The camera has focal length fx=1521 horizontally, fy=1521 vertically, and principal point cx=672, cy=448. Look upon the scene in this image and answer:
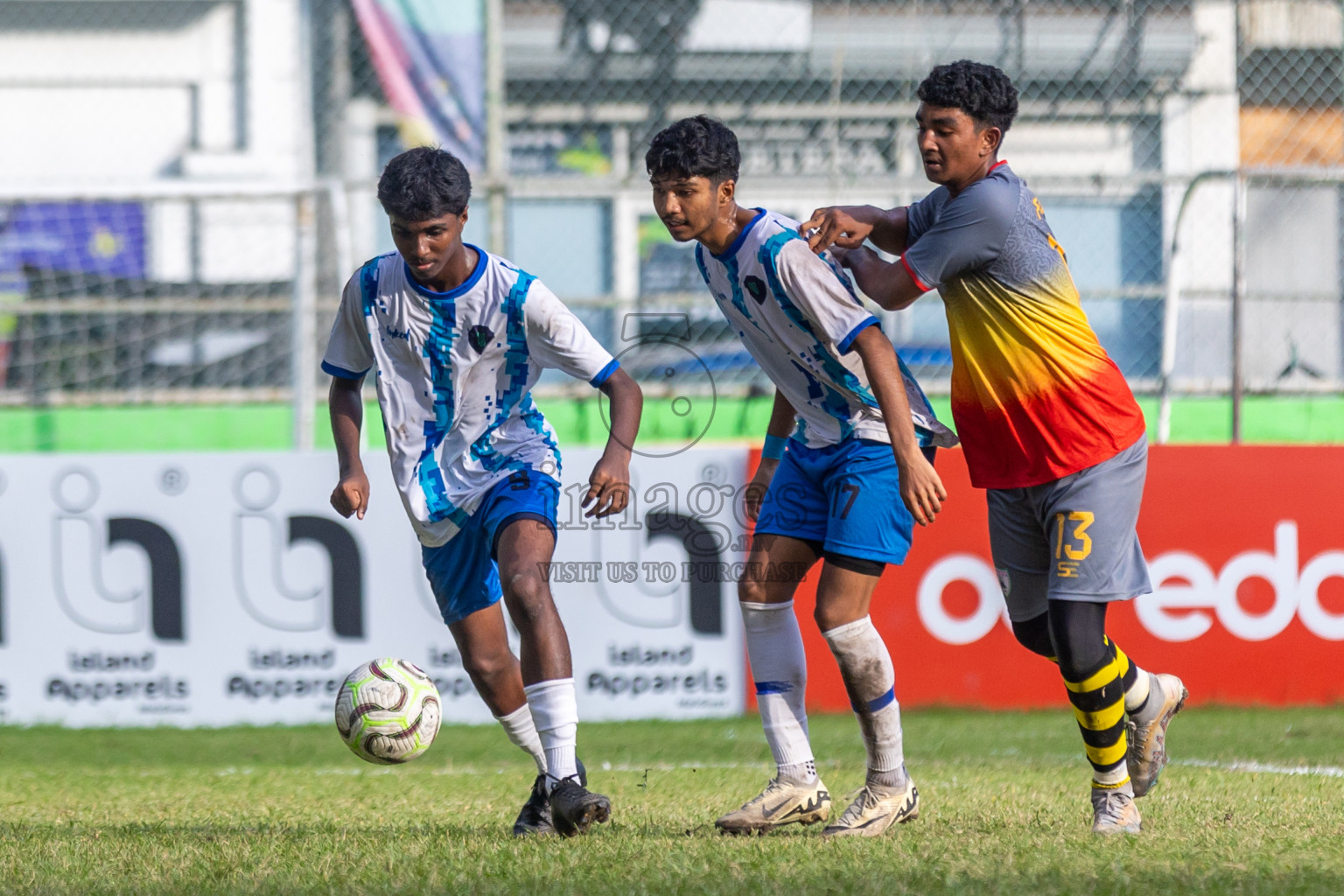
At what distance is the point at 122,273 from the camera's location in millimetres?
10117

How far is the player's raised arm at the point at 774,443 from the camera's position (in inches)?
191

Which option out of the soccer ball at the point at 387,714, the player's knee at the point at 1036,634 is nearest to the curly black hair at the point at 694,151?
the player's knee at the point at 1036,634

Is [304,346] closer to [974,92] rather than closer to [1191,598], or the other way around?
[1191,598]

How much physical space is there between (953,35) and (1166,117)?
72.5 inches

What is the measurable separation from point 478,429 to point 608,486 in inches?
22.6

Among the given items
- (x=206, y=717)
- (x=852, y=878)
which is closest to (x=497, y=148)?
(x=206, y=717)

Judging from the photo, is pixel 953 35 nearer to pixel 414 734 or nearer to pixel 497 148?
pixel 497 148

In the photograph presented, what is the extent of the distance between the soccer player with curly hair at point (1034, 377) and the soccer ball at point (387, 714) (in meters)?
1.85

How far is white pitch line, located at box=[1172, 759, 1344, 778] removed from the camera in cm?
590

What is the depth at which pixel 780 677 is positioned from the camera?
467cm

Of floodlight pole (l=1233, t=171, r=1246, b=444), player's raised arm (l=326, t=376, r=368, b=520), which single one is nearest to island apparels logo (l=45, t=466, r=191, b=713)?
player's raised arm (l=326, t=376, r=368, b=520)

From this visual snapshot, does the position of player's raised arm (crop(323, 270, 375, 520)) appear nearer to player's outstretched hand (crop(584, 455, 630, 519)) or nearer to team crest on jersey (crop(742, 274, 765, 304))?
player's outstretched hand (crop(584, 455, 630, 519))

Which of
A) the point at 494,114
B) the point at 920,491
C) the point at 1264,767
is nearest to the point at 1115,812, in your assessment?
the point at 920,491

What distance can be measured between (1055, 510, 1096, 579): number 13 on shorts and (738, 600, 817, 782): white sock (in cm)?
86
